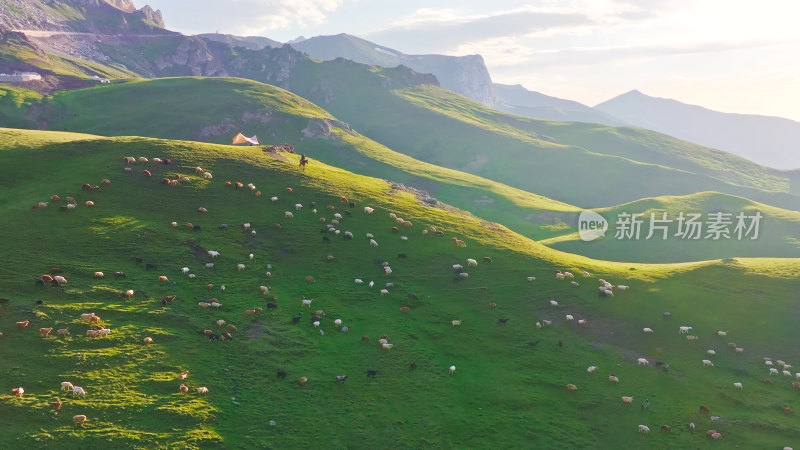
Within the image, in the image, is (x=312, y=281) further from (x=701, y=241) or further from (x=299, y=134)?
(x=299, y=134)

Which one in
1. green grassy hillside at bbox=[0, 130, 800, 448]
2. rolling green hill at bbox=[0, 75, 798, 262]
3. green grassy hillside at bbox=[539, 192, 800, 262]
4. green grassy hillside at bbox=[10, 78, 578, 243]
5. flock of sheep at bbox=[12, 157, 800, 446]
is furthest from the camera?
green grassy hillside at bbox=[10, 78, 578, 243]

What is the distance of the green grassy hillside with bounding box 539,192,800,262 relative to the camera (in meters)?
116

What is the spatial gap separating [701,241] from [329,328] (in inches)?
4372
